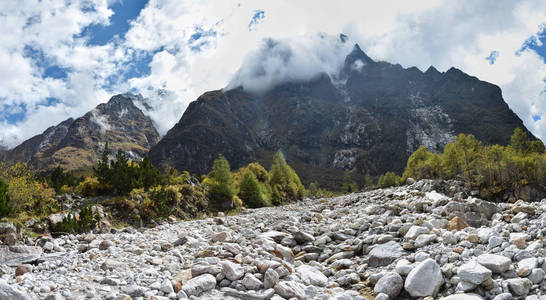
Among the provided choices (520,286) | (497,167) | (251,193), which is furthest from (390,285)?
(497,167)

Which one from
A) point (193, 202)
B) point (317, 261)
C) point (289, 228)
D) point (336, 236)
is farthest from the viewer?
point (193, 202)

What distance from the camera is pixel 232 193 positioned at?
40656 mm

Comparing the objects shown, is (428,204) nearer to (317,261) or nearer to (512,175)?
(317,261)

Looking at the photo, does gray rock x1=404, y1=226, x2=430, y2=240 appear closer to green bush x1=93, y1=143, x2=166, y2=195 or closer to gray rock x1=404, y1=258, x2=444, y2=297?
gray rock x1=404, y1=258, x2=444, y2=297

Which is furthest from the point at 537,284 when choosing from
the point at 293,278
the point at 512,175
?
the point at 512,175

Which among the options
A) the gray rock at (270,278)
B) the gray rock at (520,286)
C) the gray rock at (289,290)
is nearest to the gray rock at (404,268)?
the gray rock at (520,286)

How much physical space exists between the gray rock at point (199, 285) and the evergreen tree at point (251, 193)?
1674 inches

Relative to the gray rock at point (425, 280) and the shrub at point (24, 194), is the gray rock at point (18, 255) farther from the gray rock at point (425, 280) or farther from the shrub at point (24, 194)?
the gray rock at point (425, 280)

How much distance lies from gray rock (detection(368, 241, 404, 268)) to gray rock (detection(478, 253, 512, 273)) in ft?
9.39

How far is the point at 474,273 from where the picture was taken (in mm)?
6910

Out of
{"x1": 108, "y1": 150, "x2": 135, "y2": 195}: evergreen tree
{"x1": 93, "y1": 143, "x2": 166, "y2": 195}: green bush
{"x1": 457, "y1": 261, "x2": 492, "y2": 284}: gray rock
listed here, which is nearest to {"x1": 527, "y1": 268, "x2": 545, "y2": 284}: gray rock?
{"x1": 457, "y1": 261, "x2": 492, "y2": 284}: gray rock

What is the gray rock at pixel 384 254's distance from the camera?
9.86 meters

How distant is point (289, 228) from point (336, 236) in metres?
2.61

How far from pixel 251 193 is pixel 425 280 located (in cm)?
4395
